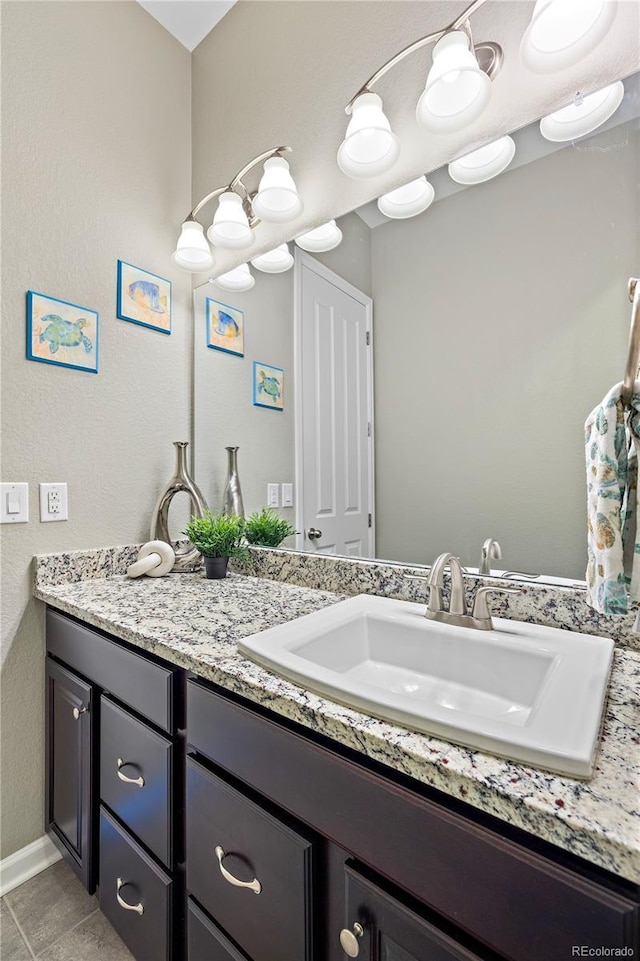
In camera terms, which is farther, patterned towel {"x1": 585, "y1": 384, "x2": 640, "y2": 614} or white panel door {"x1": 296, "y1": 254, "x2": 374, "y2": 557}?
white panel door {"x1": 296, "y1": 254, "x2": 374, "y2": 557}

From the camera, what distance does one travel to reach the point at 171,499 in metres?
1.71

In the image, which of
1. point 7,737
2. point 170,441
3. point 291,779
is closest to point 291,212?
point 170,441

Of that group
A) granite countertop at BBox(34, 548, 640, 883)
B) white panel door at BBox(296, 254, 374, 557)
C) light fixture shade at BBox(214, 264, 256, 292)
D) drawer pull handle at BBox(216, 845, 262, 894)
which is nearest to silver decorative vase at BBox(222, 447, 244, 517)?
white panel door at BBox(296, 254, 374, 557)

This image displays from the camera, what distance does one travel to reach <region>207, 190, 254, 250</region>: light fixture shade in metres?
1.58

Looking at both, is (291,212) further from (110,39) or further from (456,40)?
(110,39)

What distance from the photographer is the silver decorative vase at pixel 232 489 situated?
1716mm

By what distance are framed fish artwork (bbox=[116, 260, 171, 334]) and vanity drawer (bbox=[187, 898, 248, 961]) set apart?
5.54 ft

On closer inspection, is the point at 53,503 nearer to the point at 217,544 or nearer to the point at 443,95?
the point at 217,544

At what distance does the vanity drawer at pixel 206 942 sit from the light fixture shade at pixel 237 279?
1800mm

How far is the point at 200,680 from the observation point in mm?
840

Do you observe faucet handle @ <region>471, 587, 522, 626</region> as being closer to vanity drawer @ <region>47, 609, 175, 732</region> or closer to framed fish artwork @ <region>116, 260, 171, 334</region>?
vanity drawer @ <region>47, 609, 175, 732</region>

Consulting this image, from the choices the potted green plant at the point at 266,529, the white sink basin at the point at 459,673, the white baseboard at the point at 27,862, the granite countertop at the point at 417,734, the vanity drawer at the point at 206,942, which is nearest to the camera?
the granite countertop at the point at 417,734

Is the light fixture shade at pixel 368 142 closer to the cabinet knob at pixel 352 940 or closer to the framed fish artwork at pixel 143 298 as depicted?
the framed fish artwork at pixel 143 298

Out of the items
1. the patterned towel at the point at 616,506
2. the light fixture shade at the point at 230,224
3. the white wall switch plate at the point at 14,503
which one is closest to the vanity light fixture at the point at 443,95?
the light fixture shade at the point at 230,224
